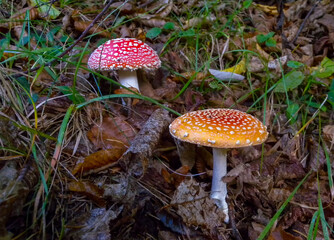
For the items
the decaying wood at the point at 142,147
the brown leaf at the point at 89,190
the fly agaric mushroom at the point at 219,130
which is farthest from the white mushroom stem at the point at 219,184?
the brown leaf at the point at 89,190

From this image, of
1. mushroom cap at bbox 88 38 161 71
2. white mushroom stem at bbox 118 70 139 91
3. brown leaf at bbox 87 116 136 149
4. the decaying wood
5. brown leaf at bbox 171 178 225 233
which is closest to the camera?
brown leaf at bbox 171 178 225 233

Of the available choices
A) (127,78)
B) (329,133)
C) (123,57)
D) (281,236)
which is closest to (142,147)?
(123,57)

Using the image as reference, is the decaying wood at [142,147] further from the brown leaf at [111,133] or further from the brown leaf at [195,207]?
the brown leaf at [195,207]

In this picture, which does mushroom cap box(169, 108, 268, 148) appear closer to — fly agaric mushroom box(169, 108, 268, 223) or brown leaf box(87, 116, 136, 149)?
fly agaric mushroom box(169, 108, 268, 223)

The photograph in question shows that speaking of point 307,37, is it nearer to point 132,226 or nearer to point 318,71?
point 318,71

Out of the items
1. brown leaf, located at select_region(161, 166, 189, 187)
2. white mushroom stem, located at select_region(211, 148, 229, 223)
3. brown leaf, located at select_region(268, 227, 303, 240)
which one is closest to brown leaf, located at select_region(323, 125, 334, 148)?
brown leaf, located at select_region(268, 227, 303, 240)

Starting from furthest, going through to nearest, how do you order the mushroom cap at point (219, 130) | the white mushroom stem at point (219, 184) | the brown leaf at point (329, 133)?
the brown leaf at point (329, 133) < the white mushroom stem at point (219, 184) < the mushroom cap at point (219, 130)

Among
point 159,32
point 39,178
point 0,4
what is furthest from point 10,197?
point 0,4
